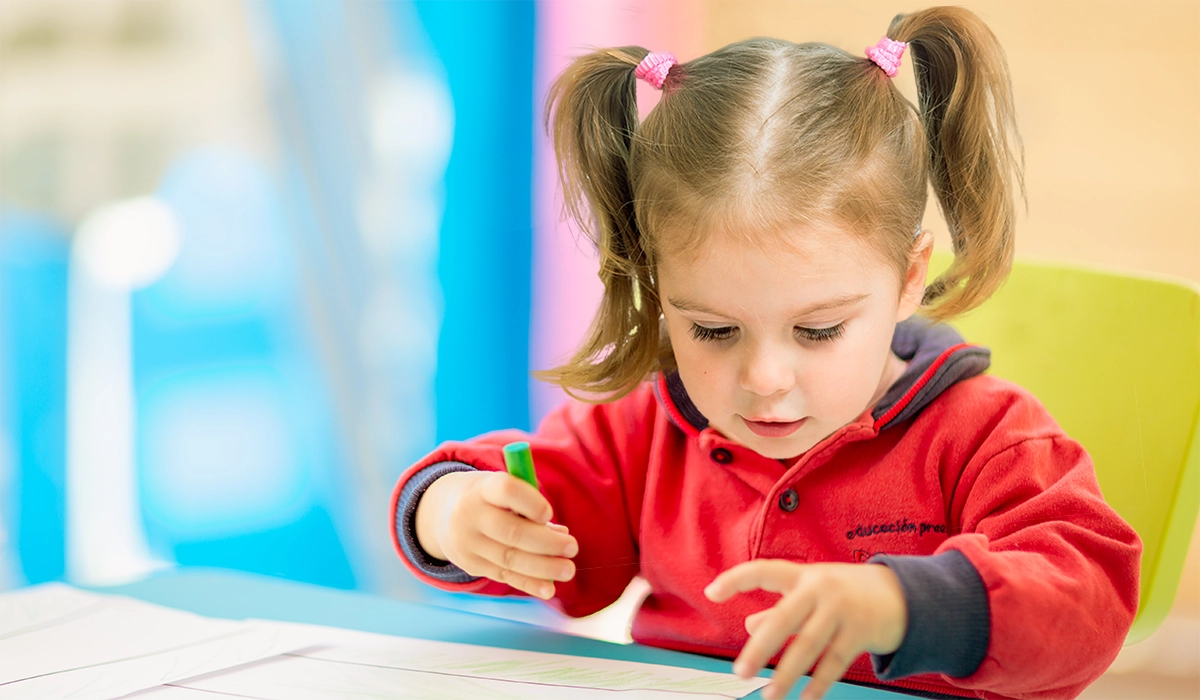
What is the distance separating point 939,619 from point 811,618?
7 cm

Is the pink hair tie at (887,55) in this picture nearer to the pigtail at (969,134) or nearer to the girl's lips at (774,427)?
the pigtail at (969,134)

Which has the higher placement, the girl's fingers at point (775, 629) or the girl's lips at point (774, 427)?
the girl's lips at point (774, 427)

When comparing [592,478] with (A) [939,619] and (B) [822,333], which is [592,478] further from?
(A) [939,619]

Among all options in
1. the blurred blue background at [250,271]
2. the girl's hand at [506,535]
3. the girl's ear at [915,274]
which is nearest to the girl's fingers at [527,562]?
the girl's hand at [506,535]

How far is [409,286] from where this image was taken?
1.55 m

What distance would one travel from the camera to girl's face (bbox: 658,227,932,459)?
22.0 inches

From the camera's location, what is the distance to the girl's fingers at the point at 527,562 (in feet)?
1.97

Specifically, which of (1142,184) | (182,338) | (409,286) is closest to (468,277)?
(409,286)

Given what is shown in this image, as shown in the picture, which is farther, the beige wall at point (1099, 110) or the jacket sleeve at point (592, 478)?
the beige wall at point (1099, 110)

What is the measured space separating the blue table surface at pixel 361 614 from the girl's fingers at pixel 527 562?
4cm

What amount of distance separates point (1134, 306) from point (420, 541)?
0.48 meters

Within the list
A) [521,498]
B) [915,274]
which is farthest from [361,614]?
[915,274]

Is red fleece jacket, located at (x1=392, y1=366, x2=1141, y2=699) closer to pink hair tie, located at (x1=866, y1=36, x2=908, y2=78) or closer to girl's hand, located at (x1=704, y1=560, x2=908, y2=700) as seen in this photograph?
girl's hand, located at (x1=704, y1=560, x2=908, y2=700)

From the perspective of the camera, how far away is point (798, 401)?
1.90ft
